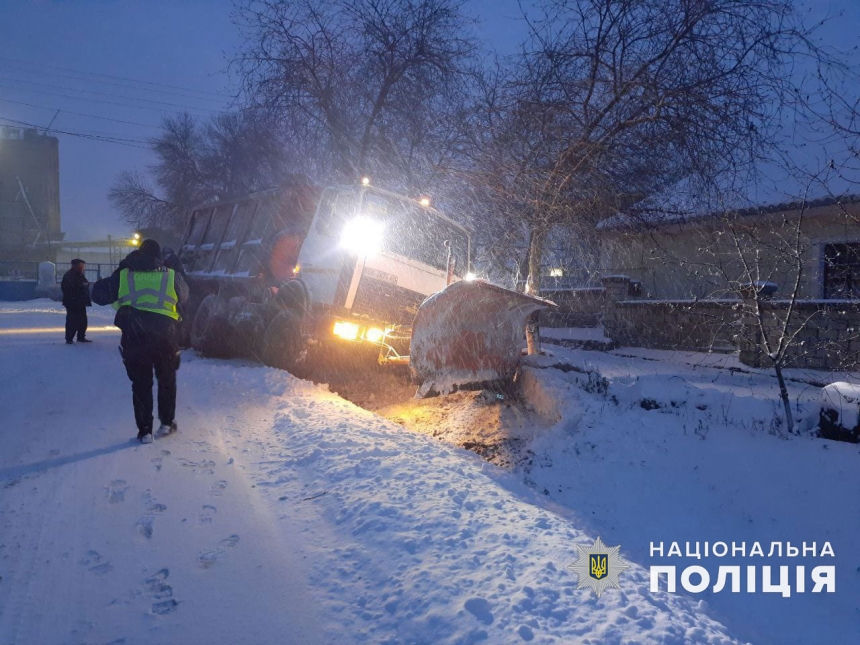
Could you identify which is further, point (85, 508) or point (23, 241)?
point (23, 241)

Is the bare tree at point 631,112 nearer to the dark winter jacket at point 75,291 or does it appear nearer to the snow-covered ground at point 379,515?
the snow-covered ground at point 379,515

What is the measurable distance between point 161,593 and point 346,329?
4565 mm

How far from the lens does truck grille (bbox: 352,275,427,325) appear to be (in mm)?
7281

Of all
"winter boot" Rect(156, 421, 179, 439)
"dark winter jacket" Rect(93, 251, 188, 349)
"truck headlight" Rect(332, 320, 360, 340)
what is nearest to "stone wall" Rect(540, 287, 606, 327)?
"truck headlight" Rect(332, 320, 360, 340)

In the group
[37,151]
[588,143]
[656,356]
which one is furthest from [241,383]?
[37,151]

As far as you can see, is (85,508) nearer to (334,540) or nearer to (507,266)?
(334,540)

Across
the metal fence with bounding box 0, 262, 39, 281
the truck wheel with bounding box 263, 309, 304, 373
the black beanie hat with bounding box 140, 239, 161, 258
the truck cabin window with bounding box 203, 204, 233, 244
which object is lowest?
the truck wheel with bounding box 263, 309, 304, 373

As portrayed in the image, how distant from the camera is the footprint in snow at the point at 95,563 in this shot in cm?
298

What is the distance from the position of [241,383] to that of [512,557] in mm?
5188

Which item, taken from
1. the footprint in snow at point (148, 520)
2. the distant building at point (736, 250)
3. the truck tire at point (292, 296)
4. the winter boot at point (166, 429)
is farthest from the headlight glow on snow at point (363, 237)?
the footprint in snow at point (148, 520)

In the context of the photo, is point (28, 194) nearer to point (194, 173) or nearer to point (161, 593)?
point (194, 173)

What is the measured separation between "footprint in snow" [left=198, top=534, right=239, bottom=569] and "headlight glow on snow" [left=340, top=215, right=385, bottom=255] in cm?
451

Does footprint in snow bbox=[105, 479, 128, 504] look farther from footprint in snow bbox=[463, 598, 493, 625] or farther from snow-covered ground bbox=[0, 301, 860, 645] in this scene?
footprint in snow bbox=[463, 598, 493, 625]

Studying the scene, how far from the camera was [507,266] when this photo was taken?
1098cm
